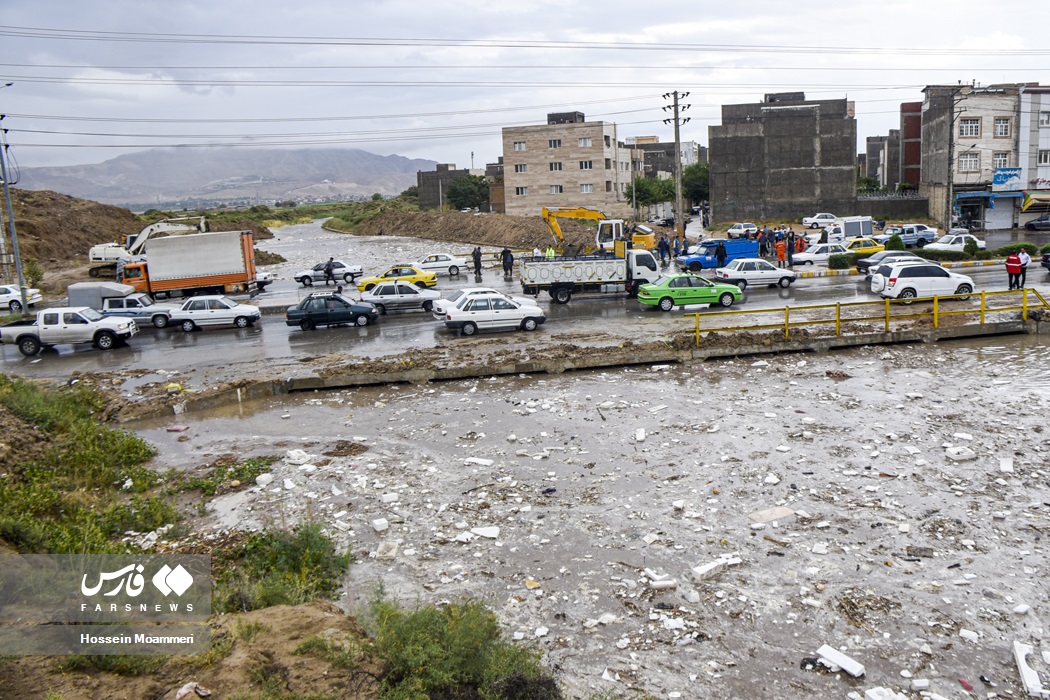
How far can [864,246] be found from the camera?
133ft

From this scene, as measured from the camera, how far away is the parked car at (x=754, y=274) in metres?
32.7

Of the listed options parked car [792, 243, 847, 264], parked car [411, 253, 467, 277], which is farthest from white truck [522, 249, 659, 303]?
parked car [411, 253, 467, 277]

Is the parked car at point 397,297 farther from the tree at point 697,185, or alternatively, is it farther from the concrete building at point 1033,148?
the tree at point 697,185

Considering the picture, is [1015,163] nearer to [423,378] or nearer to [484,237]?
[484,237]

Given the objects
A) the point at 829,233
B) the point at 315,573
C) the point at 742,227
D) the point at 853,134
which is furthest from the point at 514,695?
the point at 853,134

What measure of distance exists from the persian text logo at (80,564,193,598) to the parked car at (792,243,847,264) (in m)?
35.6

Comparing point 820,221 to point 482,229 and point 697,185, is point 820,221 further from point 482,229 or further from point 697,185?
point 697,185

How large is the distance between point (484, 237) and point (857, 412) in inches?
1962

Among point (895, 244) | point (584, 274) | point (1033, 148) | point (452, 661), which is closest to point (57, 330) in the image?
point (584, 274)

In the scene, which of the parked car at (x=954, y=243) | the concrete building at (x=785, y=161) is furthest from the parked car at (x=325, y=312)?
the concrete building at (x=785, y=161)

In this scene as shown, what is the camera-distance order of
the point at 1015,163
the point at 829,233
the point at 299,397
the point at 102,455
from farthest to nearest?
the point at 1015,163 < the point at 829,233 < the point at 299,397 < the point at 102,455

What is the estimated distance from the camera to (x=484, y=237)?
6316 centimetres

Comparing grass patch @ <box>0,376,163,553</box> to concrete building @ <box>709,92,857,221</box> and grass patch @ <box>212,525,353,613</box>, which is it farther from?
concrete building @ <box>709,92,857,221</box>

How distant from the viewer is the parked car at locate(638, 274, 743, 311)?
2813cm
